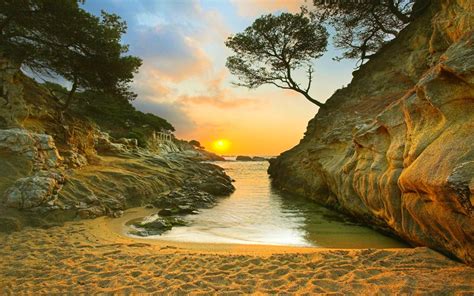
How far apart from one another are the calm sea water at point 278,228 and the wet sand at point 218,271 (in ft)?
7.14

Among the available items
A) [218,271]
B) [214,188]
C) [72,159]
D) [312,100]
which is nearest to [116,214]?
[72,159]

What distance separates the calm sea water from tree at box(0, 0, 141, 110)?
33.7 feet

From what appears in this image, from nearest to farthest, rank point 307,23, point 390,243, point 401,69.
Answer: point 390,243 → point 401,69 → point 307,23

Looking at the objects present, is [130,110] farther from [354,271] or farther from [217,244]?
[354,271]

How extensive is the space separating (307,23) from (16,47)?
66.1 ft

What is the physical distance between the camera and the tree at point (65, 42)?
14.5 m

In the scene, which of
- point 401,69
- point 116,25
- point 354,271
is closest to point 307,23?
point 401,69

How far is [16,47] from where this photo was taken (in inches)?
568

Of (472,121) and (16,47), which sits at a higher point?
(16,47)

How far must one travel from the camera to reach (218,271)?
5227mm

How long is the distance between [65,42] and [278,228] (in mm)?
14908

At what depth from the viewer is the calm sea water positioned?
8211 mm

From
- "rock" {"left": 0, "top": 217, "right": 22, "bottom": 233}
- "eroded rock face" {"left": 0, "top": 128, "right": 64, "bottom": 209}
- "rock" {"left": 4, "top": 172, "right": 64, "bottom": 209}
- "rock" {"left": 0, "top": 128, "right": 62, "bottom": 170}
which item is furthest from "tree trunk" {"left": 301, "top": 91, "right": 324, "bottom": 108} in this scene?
"rock" {"left": 0, "top": 217, "right": 22, "bottom": 233}

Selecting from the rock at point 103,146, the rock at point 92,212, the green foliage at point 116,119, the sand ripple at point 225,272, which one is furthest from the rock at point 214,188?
the green foliage at point 116,119
